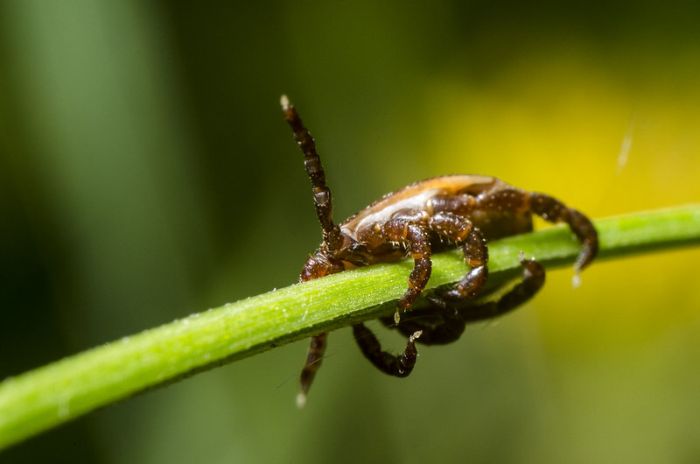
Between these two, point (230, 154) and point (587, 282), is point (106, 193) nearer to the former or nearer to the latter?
point (230, 154)

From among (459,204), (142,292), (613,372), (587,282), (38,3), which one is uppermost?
(38,3)

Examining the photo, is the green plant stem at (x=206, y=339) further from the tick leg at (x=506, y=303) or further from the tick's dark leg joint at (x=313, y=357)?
the tick's dark leg joint at (x=313, y=357)

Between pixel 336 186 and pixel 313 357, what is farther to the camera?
pixel 336 186

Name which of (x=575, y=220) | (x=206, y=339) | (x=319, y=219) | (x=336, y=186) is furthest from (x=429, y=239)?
(x=336, y=186)

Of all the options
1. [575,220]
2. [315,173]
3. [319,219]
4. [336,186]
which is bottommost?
[336,186]

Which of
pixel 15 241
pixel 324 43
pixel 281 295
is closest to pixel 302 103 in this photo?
pixel 324 43

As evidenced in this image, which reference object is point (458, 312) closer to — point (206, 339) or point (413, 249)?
point (413, 249)

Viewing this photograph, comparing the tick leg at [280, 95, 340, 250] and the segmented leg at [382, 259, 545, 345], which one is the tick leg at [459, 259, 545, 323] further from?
the tick leg at [280, 95, 340, 250]
